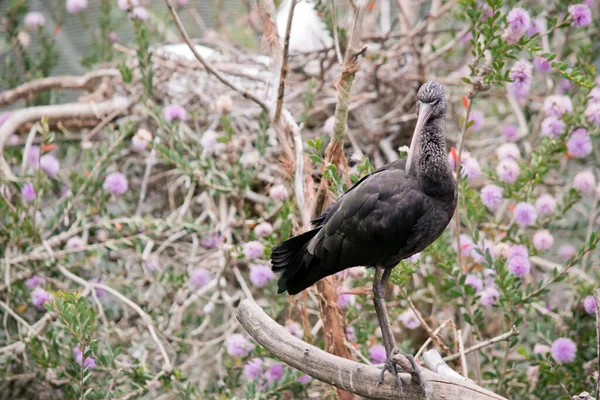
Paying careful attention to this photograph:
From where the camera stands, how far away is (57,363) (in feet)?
7.04

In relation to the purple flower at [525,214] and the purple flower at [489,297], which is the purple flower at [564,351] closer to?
the purple flower at [489,297]

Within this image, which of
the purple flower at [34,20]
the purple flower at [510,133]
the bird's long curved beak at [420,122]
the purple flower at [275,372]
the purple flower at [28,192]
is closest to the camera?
the bird's long curved beak at [420,122]

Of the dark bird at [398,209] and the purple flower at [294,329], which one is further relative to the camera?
the purple flower at [294,329]

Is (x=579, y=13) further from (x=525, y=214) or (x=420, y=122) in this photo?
(x=420, y=122)

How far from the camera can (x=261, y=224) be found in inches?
91.4

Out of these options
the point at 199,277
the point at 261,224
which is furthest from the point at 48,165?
the point at 261,224

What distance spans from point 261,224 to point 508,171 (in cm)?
76

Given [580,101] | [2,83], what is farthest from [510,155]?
[2,83]

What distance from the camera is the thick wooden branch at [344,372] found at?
57.1 inches

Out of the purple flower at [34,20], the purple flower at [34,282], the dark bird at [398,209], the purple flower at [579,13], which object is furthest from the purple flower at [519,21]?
the purple flower at [34,20]

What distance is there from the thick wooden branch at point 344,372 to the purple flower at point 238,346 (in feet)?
1.73

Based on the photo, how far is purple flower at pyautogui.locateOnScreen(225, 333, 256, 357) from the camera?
2.21 metres

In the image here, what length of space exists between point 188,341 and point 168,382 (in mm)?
244

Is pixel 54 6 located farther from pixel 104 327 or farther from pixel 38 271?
pixel 104 327
